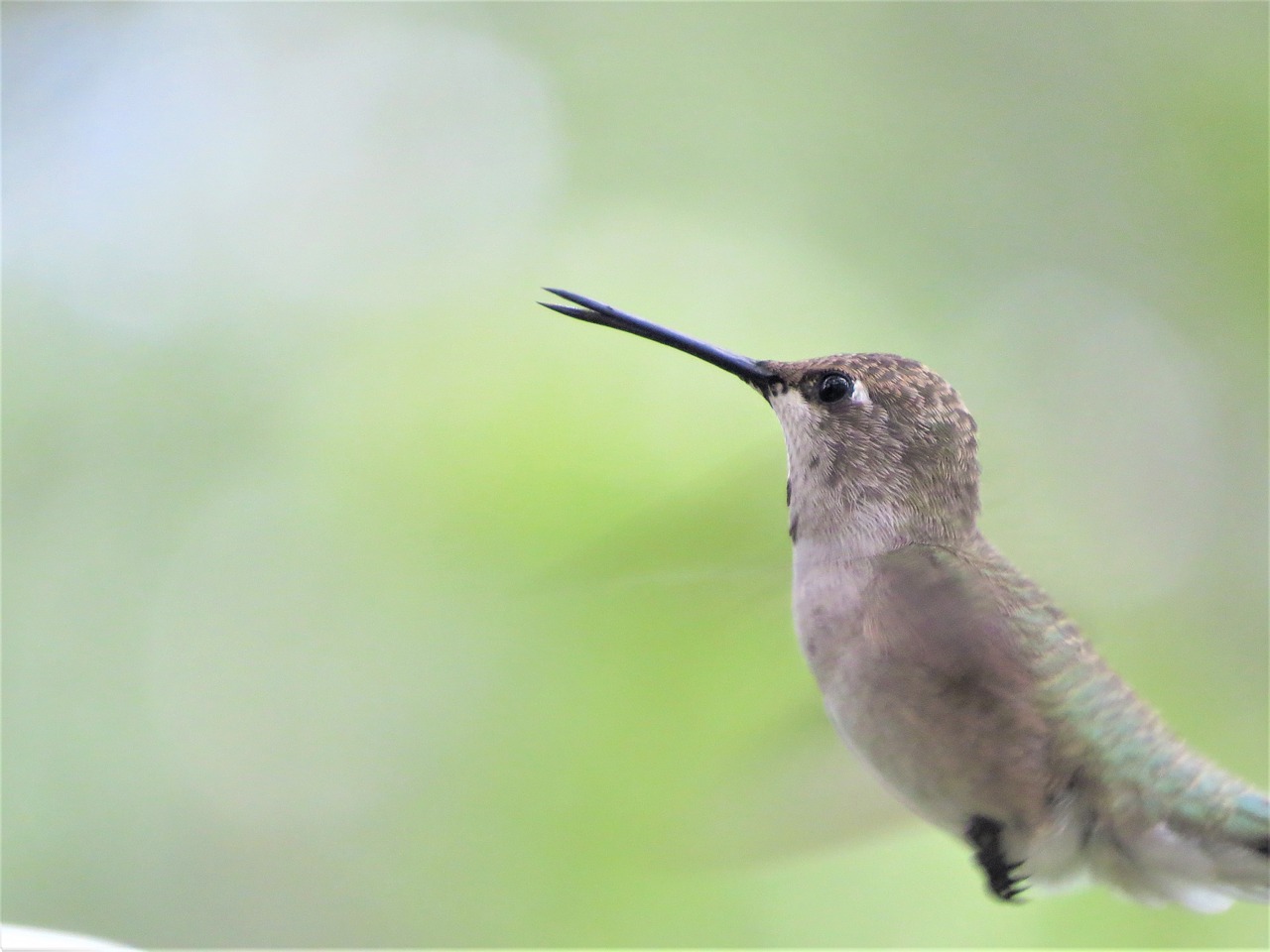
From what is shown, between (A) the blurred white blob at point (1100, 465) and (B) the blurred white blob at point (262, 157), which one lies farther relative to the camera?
(B) the blurred white blob at point (262, 157)

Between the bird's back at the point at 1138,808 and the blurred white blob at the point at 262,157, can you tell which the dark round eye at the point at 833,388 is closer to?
the bird's back at the point at 1138,808

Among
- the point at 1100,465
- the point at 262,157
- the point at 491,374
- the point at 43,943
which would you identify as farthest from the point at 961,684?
the point at 262,157

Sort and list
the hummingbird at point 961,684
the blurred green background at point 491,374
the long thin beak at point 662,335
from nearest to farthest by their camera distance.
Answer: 1. the long thin beak at point 662,335
2. the hummingbird at point 961,684
3. the blurred green background at point 491,374

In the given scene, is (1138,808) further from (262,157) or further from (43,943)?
(262,157)

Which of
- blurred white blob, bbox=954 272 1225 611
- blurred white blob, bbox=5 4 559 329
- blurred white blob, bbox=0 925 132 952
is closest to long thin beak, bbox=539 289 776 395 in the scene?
blurred white blob, bbox=954 272 1225 611

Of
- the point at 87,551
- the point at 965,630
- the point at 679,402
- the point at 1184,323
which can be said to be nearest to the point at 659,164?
the point at 679,402

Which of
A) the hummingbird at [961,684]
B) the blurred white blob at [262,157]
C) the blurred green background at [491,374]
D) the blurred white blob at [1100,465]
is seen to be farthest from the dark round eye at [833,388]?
the blurred white blob at [262,157]

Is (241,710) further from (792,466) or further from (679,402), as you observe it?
(792,466)
